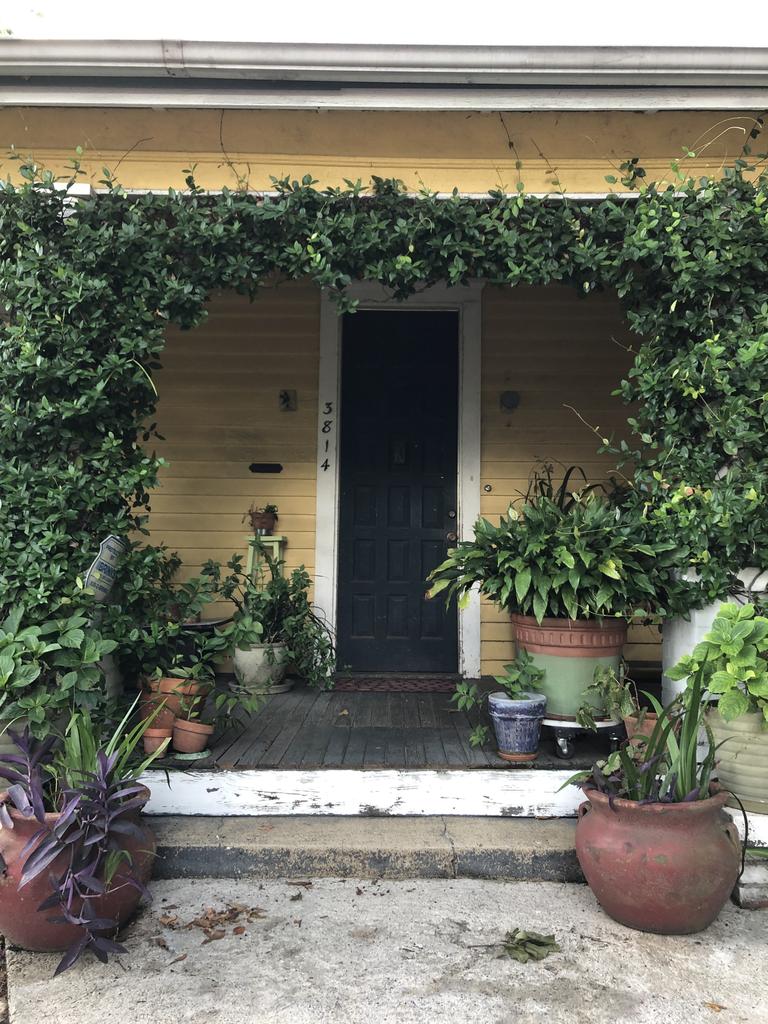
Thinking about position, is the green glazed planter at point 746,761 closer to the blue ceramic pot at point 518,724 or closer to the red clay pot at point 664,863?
the red clay pot at point 664,863

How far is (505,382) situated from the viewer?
4500 millimetres

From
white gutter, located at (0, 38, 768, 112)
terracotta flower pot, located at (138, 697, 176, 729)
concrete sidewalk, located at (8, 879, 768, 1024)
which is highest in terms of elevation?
white gutter, located at (0, 38, 768, 112)

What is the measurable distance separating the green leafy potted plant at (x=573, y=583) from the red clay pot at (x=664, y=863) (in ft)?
2.31

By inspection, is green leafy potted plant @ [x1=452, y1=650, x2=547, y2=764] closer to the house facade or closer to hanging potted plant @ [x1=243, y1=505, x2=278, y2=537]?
the house facade

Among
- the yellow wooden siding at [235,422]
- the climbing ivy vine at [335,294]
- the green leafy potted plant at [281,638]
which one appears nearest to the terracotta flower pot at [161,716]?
the climbing ivy vine at [335,294]

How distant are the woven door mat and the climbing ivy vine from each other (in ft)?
A: 5.71

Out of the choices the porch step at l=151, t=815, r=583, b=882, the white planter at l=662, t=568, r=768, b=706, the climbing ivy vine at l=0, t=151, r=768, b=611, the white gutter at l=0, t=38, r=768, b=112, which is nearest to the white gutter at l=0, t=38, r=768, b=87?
the white gutter at l=0, t=38, r=768, b=112

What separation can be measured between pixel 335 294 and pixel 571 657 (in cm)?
185

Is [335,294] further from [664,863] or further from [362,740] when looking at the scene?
[664,863]

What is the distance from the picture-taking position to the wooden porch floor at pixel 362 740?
9.31ft

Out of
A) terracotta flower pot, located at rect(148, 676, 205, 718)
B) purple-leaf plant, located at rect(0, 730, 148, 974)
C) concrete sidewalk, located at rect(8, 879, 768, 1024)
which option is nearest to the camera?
concrete sidewalk, located at rect(8, 879, 768, 1024)

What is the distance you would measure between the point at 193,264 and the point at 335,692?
2.44 m

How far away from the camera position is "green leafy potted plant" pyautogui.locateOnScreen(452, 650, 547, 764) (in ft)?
9.19

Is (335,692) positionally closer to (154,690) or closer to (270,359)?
(154,690)
